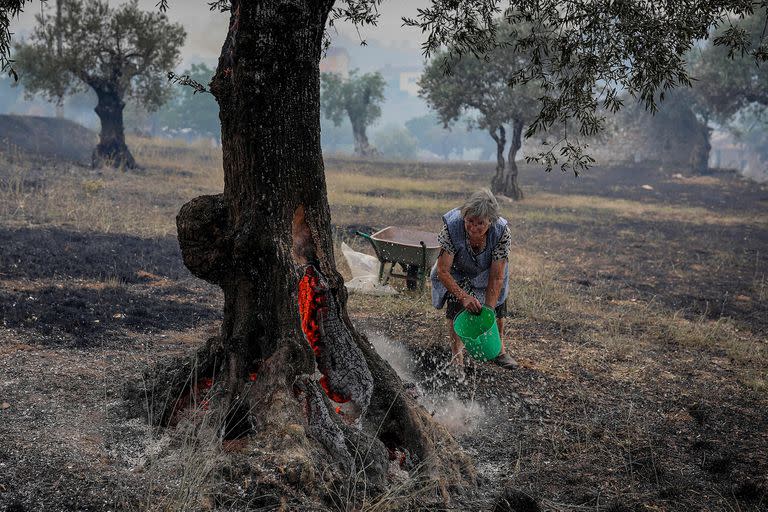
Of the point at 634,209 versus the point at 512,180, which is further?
the point at 512,180

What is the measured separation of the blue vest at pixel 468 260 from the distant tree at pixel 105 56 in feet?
71.5

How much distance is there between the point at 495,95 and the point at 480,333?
2351 centimetres

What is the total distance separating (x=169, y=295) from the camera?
9.41 meters

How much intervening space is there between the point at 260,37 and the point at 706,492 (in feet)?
14.4

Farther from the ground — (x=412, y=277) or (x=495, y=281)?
(x=495, y=281)

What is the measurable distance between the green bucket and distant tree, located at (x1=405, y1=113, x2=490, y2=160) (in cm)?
11020

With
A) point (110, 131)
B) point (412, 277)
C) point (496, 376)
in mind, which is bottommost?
point (496, 376)

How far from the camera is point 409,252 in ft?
29.9

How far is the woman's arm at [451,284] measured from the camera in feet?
19.0

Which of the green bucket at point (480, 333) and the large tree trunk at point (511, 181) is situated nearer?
the green bucket at point (480, 333)

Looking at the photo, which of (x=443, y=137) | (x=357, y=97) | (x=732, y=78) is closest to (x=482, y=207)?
(x=732, y=78)

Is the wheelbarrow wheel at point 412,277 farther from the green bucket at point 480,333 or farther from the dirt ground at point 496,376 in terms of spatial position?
the green bucket at point 480,333

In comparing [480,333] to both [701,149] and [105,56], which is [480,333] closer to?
[105,56]

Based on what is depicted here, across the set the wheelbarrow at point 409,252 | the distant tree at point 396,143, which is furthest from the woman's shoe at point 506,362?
the distant tree at point 396,143
